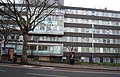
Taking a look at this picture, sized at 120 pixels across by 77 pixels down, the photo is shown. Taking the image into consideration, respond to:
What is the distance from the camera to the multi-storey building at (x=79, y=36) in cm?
6403

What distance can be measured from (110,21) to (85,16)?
31.1 ft

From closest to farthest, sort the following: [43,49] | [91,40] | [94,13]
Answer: [43,49]
[91,40]
[94,13]

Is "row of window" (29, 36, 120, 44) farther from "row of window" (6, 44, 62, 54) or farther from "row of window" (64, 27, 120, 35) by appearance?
"row of window" (6, 44, 62, 54)

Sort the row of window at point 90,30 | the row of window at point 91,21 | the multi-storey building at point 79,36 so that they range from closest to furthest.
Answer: the multi-storey building at point 79,36, the row of window at point 90,30, the row of window at point 91,21

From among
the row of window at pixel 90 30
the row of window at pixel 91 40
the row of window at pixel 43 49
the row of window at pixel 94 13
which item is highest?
the row of window at pixel 94 13

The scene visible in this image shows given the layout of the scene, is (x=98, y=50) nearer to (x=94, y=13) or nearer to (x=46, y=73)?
(x=94, y=13)

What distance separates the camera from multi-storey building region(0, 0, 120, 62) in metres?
64.0

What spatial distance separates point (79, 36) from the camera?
230 feet

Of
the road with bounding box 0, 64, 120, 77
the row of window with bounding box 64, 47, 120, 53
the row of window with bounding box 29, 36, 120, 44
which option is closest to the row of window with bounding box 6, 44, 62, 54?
the row of window with bounding box 29, 36, 120, 44

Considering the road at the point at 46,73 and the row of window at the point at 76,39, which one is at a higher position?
the row of window at the point at 76,39

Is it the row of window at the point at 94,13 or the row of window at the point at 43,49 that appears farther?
the row of window at the point at 94,13

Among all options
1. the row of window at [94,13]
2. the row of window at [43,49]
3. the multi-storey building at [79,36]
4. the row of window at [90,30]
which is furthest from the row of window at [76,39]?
the row of window at [94,13]

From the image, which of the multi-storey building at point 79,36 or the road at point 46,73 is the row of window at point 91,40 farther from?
the road at point 46,73

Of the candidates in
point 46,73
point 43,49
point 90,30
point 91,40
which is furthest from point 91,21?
point 46,73
